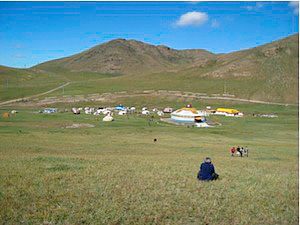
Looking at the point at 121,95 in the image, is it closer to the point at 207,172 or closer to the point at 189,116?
the point at 189,116

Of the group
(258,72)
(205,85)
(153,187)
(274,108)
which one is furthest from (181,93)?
(153,187)

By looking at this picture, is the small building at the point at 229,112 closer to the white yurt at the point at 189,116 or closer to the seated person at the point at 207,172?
the white yurt at the point at 189,116

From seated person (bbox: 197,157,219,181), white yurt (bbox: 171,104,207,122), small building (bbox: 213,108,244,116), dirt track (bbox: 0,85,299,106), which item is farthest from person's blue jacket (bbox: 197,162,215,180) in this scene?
dirt track (bbox: 0,85,299,106)

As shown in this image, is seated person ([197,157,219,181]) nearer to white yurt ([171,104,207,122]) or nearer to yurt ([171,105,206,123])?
yurt ([171,105,206,123])

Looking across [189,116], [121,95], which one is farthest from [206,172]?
[121,95]

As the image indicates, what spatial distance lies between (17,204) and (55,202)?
1.27 m

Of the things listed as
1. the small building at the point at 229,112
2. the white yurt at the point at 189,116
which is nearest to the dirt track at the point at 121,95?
the small building at the point at 229,112

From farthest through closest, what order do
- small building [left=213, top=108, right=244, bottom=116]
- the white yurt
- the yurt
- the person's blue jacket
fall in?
1. small building [left=213, top=108, right=244, bottom=116]
2. the white yurt
3. the yurt
4. the person's blue jacket

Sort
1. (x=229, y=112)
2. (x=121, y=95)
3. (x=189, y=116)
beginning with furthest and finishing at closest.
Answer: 1. (x=121, y=95)
2. (x=229, y=112)
3. (x=189, y=116)

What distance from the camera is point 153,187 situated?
14.4 m

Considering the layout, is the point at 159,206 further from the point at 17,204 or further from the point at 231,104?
the point at 231,104

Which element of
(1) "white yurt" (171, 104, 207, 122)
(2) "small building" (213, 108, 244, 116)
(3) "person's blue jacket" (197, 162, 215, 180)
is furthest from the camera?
(2) "small building" (213, 108, 244, 116)

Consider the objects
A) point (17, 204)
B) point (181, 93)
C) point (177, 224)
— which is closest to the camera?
point (177, 224)

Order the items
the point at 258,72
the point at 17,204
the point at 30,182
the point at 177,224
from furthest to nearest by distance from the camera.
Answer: the point at 258,72 < the point at 30,182 < the point at 17,204 < the point at 177,224
